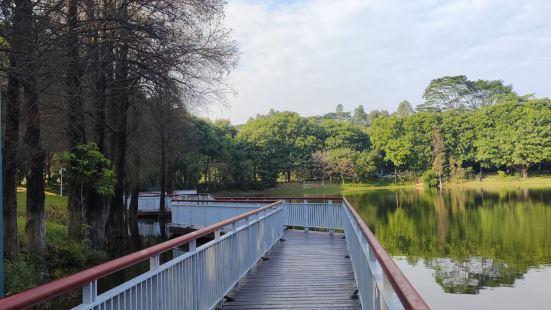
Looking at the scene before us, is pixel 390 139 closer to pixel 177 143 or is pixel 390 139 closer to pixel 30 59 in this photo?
pixel 177 143

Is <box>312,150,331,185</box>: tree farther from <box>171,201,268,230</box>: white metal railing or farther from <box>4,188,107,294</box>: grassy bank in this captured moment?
<box>4,188,107,294</box>: grassy bank

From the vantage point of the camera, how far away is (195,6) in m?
15.9

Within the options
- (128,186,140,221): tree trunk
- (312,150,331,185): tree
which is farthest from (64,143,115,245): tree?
(312,150,331,185): tree

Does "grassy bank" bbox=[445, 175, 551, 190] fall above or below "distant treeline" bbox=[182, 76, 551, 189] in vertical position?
below

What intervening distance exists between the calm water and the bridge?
368cm

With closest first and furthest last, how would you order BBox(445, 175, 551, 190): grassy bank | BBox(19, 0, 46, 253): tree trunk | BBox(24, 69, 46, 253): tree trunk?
BBox(19, 0, 46, 253): tree trunk < BBox(24, 69, 46, 253): tree trunk < BBox(445, 175, 551, 190): grassy bank

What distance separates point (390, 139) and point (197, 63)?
70553mm

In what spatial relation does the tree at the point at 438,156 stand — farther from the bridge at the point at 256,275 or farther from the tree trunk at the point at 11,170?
the tree trunk at the point at 11,170

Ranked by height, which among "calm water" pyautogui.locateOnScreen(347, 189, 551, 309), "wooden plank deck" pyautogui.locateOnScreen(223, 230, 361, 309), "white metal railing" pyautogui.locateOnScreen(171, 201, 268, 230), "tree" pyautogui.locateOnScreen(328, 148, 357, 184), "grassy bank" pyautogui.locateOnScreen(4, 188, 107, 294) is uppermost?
"tree" pyautogui.locateOnScreen(328, 148, 357, 184)

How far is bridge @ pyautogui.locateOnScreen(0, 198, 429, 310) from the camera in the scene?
3.12 meters

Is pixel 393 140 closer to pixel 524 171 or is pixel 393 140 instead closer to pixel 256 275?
pixel 524 171

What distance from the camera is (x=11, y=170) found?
1230cm

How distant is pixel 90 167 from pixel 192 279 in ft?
38.6

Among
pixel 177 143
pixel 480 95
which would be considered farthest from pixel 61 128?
pixel 480 95
